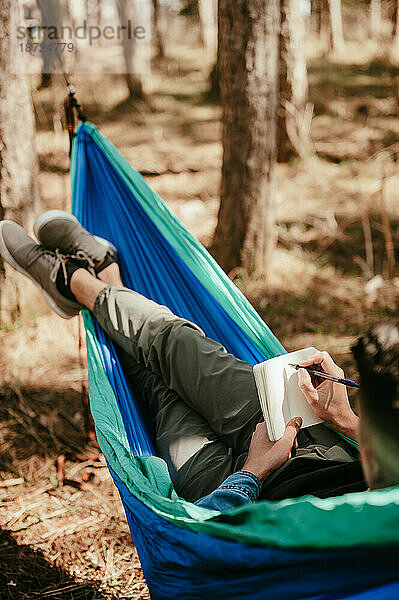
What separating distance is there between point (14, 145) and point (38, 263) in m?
0.82

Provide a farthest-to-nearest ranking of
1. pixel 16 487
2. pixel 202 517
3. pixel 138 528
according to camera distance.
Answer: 1. pixel 16 487
2. pixel 138 528
3. pixel 202 517

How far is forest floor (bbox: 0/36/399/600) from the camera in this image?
5.37 feet

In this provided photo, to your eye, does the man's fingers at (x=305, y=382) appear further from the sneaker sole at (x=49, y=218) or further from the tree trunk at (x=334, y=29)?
the tree trunk at (x=334, y=29)

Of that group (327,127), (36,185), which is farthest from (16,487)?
(327,127)

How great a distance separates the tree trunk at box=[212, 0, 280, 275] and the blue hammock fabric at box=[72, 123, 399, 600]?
45.8 inches

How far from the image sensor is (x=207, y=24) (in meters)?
8.91

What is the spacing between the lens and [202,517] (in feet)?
3.22

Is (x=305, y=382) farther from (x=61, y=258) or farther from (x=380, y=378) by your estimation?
(x=61, y=258)

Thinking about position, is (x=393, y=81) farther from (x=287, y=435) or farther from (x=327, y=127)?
(x=287, y=435)

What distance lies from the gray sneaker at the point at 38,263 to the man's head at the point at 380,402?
44.4 inches

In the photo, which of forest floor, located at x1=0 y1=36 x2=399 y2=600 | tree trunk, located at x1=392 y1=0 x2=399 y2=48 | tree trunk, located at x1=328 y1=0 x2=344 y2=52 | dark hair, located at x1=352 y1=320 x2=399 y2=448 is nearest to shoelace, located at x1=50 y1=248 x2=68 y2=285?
forest floor, located at x1=0 y1=36 x2=399 y2=600

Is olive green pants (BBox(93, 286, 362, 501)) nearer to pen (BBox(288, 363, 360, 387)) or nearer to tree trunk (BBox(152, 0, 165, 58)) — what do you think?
pen (BBox(288, 363, 360, 387))

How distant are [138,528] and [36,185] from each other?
1859 mm

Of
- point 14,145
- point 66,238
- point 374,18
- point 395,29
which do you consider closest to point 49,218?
point 66,238
